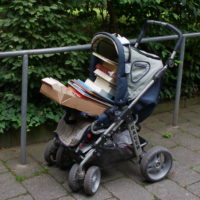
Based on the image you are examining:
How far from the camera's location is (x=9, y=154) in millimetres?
4461

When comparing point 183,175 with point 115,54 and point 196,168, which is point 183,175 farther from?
point 115,54

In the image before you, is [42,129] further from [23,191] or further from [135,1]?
[135,1]

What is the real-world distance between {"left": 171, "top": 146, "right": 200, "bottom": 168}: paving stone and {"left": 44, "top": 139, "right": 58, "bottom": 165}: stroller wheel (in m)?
1.39

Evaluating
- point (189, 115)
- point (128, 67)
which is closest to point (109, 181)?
point (128, 67)

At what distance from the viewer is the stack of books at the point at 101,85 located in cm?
365

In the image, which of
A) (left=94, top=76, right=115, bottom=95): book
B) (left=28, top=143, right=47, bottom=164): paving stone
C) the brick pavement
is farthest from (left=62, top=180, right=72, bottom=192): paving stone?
(left=94, top=76, right=115, bottom=95): book

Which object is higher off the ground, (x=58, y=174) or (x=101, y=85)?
(x=101, y=85)

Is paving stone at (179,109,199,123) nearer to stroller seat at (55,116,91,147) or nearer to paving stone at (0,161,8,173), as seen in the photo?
stroller seat at (55,116,91,147)

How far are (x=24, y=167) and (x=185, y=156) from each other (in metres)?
1.80

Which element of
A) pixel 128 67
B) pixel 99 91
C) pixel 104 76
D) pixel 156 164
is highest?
pixel 128 67

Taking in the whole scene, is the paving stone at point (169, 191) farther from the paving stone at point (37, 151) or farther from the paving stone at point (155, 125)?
the paving stone at point (155, 125)

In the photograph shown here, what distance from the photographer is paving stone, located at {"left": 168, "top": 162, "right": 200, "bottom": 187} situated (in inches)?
158

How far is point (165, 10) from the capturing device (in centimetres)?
517

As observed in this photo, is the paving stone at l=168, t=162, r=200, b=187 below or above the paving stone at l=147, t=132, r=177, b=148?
above
